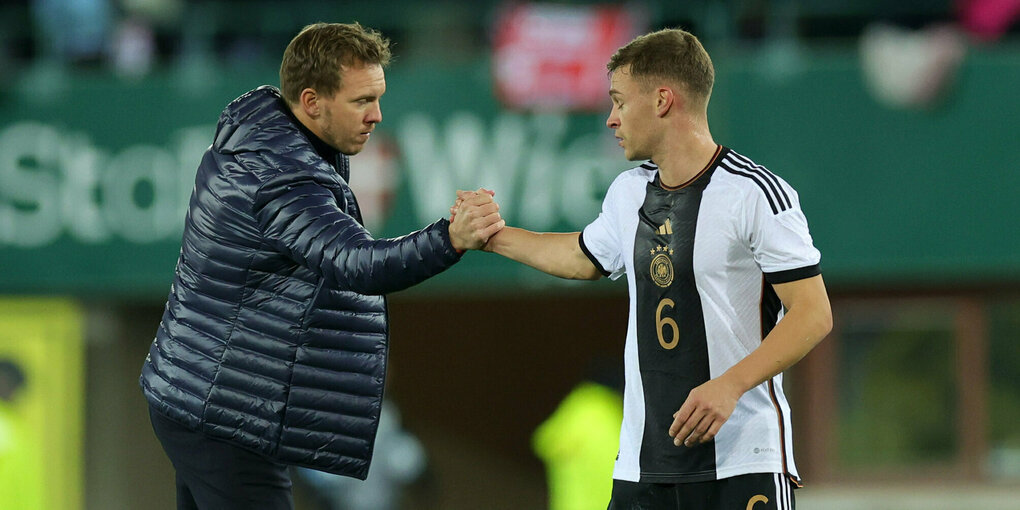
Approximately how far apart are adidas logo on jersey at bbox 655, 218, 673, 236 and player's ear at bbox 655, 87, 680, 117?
1.00 ft

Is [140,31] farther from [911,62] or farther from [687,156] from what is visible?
[687,156]

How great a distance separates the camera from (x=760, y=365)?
3502 millimetres

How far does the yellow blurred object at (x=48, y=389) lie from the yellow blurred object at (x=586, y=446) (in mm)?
4259

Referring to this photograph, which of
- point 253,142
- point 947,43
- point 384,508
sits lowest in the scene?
point 384,508

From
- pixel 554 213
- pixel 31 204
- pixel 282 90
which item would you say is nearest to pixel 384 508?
pixel 554 213

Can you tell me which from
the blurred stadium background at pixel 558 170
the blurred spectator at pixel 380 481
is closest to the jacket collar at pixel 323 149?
the blurred stadium background at pixel 558 170

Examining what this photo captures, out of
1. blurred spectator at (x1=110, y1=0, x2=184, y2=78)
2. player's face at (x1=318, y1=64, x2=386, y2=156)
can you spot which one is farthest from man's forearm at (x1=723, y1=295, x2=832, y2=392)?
blurred spectator at (x1=110, y1=0, x2=184, y2=78)

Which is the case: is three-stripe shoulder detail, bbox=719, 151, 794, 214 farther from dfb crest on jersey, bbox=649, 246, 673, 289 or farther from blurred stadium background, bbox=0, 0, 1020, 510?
blurred stadium background, bbox=0, 0, 1020, 510

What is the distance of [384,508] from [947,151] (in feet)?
17.3

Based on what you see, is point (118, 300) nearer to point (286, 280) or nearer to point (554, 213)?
point (554, 213)

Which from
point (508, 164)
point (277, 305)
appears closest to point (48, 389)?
point (508, 164)

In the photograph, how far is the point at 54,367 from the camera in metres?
11.3

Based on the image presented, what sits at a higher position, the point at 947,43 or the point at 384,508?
the point at 947,43

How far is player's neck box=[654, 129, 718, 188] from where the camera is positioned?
379cm
